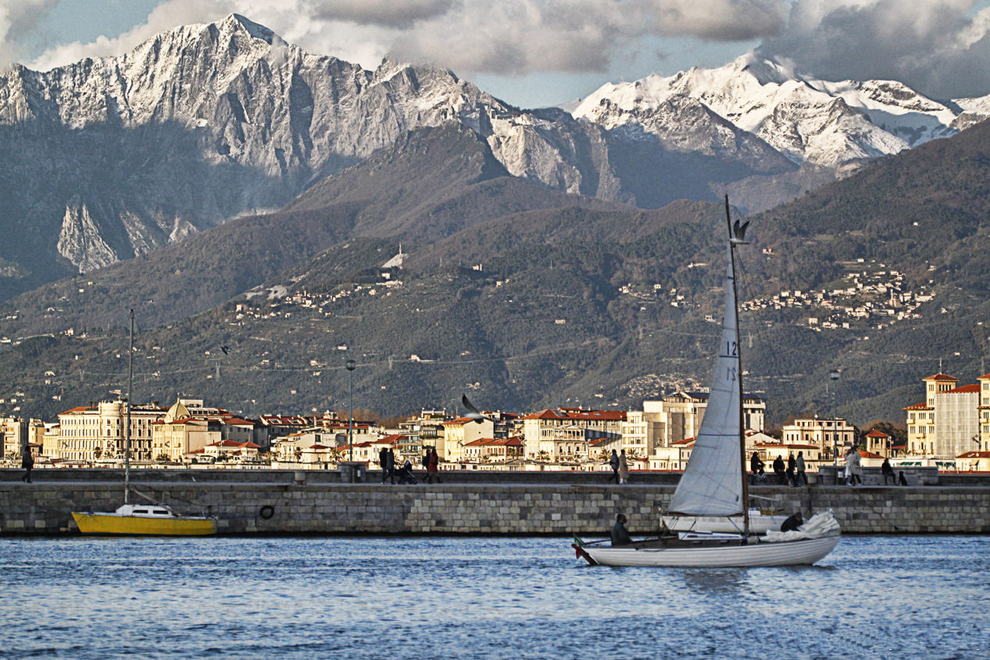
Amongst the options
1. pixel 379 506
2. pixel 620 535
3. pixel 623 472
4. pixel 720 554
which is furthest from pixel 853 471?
pixel 720 554

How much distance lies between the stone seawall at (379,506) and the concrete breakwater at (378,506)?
0.13 feet

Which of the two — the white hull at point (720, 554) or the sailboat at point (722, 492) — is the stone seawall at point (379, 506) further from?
the sailboat at point (722, 492)

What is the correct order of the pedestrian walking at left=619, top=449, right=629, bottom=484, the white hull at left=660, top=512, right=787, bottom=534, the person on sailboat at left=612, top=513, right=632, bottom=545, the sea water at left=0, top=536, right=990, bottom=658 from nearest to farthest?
the sea water at left=0, top=536, right=990, bottom=658, the person on sailboat at left=612, top=513, right=632, bottom=545, the white hull at left=660, top=512, right=787, bottom=534, the pedestrian walking at left=619, top=449, right=629, bottom=484

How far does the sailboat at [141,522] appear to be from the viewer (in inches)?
2810

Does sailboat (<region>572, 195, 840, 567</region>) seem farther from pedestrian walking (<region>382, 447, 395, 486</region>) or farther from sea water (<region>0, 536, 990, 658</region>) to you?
pedestrian walking (<region>382, 447, 395, 486</region>)

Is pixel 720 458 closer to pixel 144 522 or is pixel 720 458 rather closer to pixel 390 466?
pixel 390 466

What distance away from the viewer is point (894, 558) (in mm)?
67125

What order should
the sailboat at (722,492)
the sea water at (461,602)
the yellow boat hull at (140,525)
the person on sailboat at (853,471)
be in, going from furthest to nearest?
the person on sailboat at (853,471) → the yellow boat hull at (140,525) → the sailboat at (722,492) → the sea water at (461,602)

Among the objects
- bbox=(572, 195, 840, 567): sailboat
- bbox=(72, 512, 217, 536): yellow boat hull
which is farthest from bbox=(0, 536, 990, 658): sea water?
bbox=(572, 195, 840, 567): sailboat

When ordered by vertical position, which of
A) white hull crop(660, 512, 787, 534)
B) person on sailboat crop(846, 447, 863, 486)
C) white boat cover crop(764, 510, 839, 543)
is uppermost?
person on sailboat crop(846, 447, 863, 486)

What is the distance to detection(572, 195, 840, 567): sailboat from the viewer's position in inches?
2339

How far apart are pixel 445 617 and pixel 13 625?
1190 centimetres

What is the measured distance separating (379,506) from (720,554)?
18.0 meters

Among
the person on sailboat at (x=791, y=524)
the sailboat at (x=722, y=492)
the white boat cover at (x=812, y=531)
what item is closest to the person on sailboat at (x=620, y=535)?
the sailboat at (x=722, y=492)
